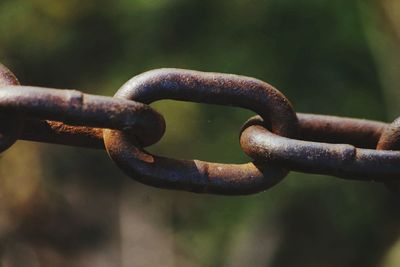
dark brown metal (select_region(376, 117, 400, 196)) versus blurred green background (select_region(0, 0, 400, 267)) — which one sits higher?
dark brown metal (select_region(376, 117, 400, 196))

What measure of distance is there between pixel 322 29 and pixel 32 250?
1369 millimetres

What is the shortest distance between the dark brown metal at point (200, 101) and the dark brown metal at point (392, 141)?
14cm

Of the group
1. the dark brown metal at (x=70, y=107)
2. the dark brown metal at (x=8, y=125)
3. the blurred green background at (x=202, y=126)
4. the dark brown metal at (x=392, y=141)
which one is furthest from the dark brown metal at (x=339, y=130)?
the blurred green background at (x=202, y=126)

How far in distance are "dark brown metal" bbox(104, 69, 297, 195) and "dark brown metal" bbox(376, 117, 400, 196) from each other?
5.5 inches

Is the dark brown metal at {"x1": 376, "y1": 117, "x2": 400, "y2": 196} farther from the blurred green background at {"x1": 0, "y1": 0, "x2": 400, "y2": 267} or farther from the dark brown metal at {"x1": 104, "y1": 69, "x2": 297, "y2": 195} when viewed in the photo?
the blurred green background at {"x1": 0, "y1": 0, "x2": 400, "y2": 267}

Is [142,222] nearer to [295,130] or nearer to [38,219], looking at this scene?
[38,219]

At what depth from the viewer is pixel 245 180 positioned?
0.95 m

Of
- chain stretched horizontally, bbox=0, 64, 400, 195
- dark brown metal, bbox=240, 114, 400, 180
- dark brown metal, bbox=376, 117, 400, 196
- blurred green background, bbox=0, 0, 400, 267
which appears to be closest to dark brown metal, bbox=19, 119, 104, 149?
chain stretched horizontally, bbox=0, 64, 400, 195

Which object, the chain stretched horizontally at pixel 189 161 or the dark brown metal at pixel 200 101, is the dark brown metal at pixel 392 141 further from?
the dark brown metal at pixel 200 101

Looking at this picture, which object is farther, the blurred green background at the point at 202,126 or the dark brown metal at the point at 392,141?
the blurred green background at the point at 202,126

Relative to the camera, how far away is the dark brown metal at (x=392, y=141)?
100cm

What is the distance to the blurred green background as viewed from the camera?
8.08ft

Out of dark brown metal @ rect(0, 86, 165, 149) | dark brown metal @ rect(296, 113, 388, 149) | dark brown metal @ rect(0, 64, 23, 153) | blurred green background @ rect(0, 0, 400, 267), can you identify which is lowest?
blurred green background @ rect(0, 0, 400, 267)

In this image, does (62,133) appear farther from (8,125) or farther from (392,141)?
(392,141)
